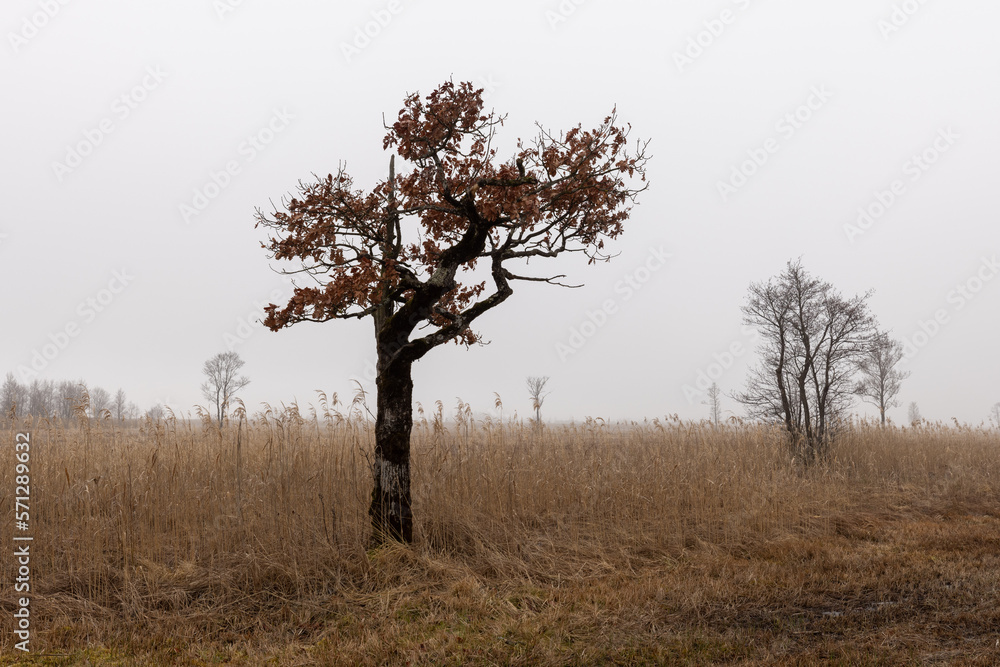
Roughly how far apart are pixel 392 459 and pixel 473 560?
156cm

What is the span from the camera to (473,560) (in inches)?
261

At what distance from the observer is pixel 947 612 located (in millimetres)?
5121

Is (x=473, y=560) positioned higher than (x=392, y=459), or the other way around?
(x=392, y=459)

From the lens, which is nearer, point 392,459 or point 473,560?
point 392,459

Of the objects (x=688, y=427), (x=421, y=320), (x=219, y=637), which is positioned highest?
(x=421, y=320)

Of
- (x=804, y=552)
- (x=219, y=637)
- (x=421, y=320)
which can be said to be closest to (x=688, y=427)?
(x=804, y=552)

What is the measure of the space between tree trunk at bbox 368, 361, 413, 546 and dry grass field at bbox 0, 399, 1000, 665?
0.98 feet

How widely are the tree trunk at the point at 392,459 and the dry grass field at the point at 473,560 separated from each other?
0.98 ft

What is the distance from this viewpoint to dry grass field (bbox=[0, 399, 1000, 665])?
4602 mm

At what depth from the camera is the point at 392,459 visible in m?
6.46

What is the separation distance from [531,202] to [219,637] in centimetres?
504

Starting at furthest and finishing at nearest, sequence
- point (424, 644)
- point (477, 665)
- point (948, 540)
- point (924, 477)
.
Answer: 1. point (924, 477)
2. point (948, 540)
3. point (424, 644)
4. point (477, 665)

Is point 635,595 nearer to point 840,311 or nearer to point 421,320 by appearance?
point 421,320

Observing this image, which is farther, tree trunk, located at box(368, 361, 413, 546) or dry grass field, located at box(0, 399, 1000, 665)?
tree trunk, located at box(368, 361, 413, 546)
